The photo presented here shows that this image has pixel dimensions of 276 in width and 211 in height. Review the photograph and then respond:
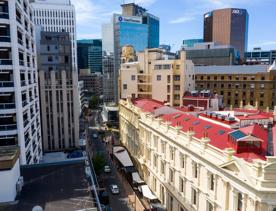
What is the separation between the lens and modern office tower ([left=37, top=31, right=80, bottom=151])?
228 ft

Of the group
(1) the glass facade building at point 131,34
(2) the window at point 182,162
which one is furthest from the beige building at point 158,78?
(1) the glass facade building at point 131,34

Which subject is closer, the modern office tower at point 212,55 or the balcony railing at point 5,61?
the balcony railing at point 5,61

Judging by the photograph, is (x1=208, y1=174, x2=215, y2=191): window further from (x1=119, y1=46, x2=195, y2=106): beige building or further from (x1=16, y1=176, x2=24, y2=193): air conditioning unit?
(x1=119, y1=46, x2=195, y2=106): beige building

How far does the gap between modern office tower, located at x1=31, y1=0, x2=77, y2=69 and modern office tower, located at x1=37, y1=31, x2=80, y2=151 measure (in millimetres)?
109173

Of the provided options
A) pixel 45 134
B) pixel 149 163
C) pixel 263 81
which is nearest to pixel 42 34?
pixel 45 134

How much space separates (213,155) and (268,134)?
559 inches

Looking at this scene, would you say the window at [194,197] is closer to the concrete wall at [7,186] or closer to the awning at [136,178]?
the awning at [136,178]

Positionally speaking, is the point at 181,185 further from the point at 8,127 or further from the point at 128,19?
the point at 128,19

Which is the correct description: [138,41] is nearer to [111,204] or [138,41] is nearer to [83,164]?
[111,204]

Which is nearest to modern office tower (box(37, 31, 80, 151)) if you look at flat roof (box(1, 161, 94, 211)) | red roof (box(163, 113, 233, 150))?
red roof (box(163, 113, 233, 150))

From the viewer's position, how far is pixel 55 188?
27.1 meters

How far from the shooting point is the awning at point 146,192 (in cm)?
5096

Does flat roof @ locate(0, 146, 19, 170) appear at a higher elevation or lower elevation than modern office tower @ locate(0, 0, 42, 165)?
lower

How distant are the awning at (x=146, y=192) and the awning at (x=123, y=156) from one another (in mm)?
11315
